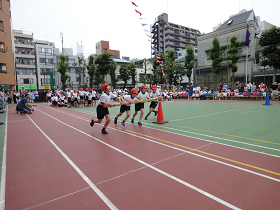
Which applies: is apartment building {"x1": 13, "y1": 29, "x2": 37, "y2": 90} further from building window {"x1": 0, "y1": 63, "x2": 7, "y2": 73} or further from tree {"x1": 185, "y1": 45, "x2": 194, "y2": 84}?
tree {"x1": 185, "y1": 45, "x2": 194, "y2": 84}

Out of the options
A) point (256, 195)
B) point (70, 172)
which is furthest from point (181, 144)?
point (70, 172)

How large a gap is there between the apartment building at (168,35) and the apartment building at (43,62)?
33.1 m

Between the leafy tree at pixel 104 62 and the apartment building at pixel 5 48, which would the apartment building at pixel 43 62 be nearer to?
the leafy tree at pixel 104 62

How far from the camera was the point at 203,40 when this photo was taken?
109 feet

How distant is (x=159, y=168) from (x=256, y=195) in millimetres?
1779

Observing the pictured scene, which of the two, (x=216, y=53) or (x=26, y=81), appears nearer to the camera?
(x=216, y=53)

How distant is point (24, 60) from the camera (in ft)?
151

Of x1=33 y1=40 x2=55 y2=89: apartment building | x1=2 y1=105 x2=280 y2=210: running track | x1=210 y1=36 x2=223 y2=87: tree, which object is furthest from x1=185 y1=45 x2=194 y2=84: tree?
x1=33 y1=40 x2=55 y2=89: apartment building

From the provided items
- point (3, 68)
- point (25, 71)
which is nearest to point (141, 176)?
point (3, 68)

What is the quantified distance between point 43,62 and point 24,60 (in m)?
4.25

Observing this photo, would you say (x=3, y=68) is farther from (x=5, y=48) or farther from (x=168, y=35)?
(x=168, y=35)

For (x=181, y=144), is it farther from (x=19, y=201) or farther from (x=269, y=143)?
(x=19, y=201)

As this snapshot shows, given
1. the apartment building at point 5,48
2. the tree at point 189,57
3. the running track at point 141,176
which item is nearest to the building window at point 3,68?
the apartment building at point 5,48

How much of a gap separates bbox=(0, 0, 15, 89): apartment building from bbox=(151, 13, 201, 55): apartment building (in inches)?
1647
